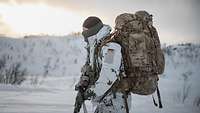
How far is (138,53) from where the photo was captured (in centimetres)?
200

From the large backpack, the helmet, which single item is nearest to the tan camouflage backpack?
the large backpack

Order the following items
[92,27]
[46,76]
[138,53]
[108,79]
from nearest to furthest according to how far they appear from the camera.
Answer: [108,79] → [138,53] → [92,27] → [46,76]

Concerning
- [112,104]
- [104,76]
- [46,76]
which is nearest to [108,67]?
[104,76]

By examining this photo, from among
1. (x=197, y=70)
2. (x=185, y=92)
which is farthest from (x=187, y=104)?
(x=197, y=70)

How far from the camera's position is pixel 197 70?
3.16 metres

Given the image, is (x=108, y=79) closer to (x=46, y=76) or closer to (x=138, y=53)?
(x=138, y=53)

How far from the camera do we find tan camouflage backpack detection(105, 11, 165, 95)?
6.49ft

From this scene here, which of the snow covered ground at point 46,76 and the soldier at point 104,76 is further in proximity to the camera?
the snow covered ground at point 46,76

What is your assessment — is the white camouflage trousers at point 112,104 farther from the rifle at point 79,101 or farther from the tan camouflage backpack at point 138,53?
the rifle at point 79,101

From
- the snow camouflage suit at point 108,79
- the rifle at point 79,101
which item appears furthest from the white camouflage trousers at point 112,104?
the rifle at point 79,101

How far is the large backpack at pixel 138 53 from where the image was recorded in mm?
1978

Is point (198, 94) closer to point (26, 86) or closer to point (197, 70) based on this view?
point (197, 70)

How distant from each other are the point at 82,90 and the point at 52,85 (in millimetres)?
525

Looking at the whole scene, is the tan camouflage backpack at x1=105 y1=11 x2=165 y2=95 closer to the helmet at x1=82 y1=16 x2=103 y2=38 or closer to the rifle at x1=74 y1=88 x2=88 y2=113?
the helmet at x1=82 y1=16 x2=103 y2=38
